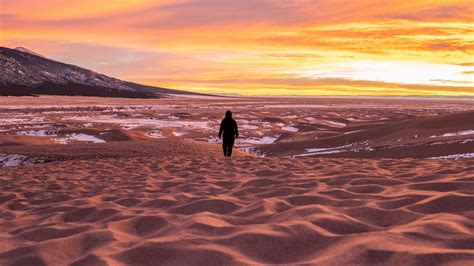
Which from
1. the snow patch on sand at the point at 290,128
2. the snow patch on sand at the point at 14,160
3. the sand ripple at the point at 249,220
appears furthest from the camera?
the snow patch on sand at the point at 290,128

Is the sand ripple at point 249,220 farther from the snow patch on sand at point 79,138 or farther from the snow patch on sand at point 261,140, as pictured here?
the snow patch on sand at point 261,140

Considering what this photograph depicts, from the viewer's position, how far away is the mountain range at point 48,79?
465ft

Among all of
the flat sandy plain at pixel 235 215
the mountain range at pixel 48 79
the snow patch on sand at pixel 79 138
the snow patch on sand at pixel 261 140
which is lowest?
the snow patch on sand at pixel 261 140

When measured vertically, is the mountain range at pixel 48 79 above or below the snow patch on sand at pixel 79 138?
above

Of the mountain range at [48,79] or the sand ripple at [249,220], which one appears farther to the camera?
the mountain range at [48,79]

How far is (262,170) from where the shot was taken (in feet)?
28.0

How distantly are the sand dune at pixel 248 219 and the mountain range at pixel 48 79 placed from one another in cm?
13177

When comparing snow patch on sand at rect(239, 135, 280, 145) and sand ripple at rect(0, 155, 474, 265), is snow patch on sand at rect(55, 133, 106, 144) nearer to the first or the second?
snow patch on sand at rect(239, 135, 280, 145)

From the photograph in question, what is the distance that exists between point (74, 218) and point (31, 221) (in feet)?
1.44

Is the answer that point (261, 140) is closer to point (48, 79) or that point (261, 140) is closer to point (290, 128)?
point (290, 128)

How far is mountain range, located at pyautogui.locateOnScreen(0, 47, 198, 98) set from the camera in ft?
465

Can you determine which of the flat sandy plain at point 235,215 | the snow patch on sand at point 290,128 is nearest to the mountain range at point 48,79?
the snow patch on sand at point 290,128

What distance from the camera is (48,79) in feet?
546

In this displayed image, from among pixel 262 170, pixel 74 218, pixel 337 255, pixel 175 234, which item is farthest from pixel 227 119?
pixel 337 255
